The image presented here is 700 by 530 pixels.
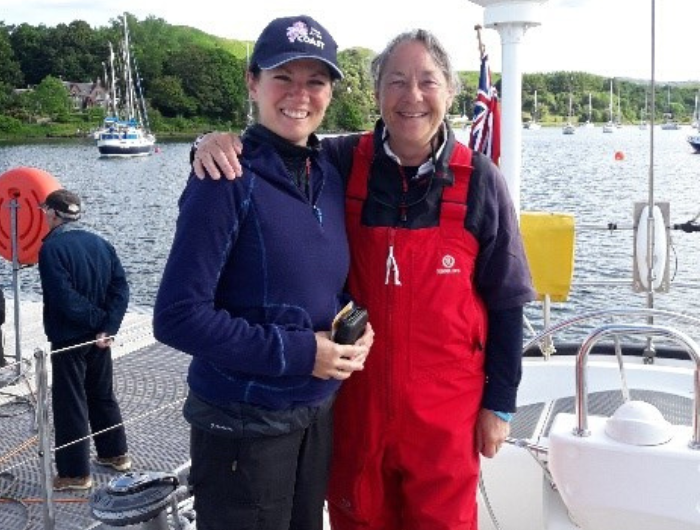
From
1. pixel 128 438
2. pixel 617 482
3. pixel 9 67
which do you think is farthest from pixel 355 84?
pixel 9 67

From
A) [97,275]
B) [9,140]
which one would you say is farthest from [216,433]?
[9,140]

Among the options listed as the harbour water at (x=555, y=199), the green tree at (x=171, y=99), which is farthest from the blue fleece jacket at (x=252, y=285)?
the green tree at (x=171, y=99)

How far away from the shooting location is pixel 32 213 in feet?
25.2

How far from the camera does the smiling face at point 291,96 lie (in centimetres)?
230

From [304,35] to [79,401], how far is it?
393 cm

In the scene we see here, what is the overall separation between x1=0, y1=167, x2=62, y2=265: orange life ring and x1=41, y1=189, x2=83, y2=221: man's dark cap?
2.34m

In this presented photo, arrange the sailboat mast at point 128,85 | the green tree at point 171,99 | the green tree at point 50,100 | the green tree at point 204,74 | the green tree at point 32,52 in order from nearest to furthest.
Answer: the sailboat mast at point 128,85, the green tree at point 204,74, the green tree at point 171,99, the green tree at point 50,100, the green tree at point 32,52

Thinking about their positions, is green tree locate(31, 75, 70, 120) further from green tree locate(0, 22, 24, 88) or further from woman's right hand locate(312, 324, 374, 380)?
woman's right hand locate(312, 324, 374, 380)

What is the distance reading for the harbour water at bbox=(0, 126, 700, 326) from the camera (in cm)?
1583

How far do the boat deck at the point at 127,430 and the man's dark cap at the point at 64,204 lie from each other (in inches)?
51.5

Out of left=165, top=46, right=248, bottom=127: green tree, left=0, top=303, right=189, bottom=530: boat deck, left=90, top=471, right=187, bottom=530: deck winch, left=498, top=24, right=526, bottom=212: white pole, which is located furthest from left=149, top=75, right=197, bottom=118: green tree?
left=90, top=471, right=187, bottom=530: deck winch

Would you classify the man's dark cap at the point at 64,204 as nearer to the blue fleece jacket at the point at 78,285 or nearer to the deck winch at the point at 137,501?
the blue fleece jacket at the point at 78,285

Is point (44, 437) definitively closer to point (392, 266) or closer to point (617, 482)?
point (392, 266)

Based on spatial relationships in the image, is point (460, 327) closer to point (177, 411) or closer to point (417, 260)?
point (417, 260)
